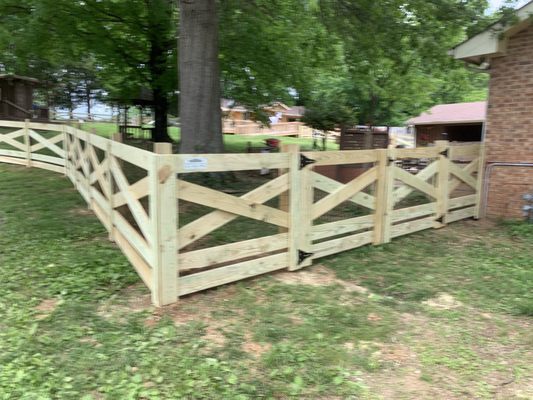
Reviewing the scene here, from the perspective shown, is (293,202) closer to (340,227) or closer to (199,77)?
(340,227)

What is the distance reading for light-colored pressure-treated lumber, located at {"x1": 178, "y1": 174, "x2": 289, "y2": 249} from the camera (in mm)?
4105

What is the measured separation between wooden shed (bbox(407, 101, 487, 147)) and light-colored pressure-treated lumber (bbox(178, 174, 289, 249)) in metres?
18.6

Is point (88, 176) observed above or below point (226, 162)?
below

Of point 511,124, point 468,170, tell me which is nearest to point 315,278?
point 468,170

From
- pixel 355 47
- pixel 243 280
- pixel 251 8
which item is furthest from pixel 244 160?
pixel 355 47

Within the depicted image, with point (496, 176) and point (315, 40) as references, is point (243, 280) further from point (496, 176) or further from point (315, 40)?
point (315, 40)

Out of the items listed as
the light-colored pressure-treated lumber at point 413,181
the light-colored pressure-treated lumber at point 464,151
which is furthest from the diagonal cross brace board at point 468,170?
the light-colored pressure-treated lumber at point 413,181

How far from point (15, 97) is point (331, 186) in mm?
20817

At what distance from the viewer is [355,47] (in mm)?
11242

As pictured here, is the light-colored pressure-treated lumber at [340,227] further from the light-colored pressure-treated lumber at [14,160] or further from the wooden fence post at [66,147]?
the light-colored pressure-treated lumber at [14,160]

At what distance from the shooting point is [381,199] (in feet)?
19.3

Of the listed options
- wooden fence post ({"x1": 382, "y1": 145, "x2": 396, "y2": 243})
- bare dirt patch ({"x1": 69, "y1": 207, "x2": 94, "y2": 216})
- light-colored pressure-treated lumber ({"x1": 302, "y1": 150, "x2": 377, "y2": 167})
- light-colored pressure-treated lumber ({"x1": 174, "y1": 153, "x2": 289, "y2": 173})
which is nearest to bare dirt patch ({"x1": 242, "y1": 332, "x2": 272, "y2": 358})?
light-colored pressure-treated lumber ({"x1": 174, "y1": 153, "x2": 289, "y2": 173})

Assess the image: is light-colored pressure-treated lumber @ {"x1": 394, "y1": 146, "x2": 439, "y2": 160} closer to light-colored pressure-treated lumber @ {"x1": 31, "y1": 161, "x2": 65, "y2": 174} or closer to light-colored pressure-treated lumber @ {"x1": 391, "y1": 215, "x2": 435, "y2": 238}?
light-colored pressure-treated lumber @ {"x1": 391, "y1": 215, "x2": 435, "y2": 238}

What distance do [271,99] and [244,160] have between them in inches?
450
